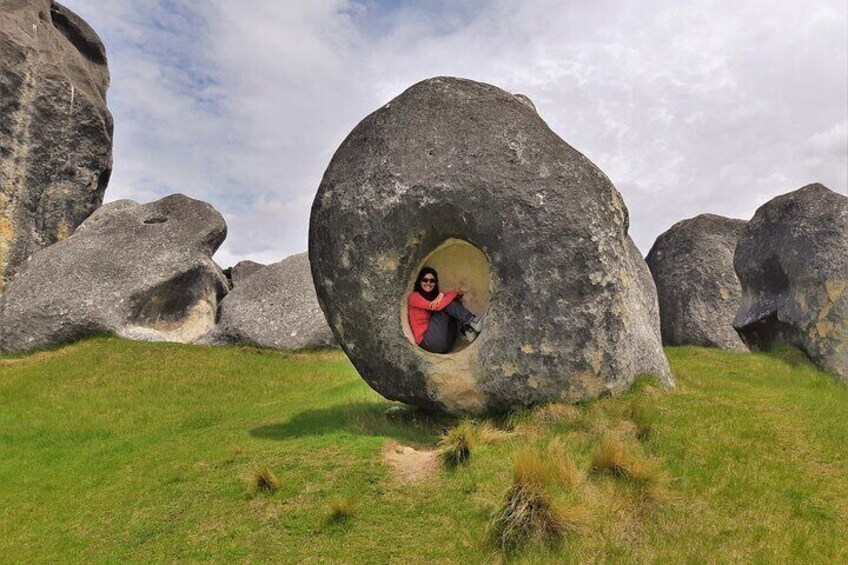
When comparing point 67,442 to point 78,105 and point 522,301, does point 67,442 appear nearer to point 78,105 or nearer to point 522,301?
point 522,301

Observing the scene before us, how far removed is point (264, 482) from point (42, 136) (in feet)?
76.3

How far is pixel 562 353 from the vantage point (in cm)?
908

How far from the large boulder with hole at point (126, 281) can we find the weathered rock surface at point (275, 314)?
1.37 meters

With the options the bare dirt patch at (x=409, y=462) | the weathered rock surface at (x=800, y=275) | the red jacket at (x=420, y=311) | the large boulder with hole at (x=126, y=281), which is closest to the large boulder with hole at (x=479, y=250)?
the red jacket at (x=420, y=311)

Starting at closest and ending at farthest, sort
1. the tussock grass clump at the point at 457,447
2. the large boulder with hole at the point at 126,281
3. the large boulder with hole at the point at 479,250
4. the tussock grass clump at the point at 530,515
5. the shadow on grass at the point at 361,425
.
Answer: the tussock grass clump at the point at 530,515 < the tussock grass clump at the point at 457,447 < the large boulder with hole at the point at 479,250 < the shadow on grass at the point at 361,425 < the large boulder with hole at the point at 126,281

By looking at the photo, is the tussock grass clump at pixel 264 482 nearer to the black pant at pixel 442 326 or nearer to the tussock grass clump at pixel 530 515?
the tussock grass clump at pixel 530 515

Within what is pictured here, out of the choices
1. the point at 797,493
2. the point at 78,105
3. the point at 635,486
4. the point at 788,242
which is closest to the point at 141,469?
Result: the point at 635,486

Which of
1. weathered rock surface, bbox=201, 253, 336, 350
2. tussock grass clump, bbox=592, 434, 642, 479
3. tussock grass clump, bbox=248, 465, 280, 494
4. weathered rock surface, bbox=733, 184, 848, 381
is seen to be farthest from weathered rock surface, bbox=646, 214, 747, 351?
tussock grass clump, bbox=248, 465, 280, 494

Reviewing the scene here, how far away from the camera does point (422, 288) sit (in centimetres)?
994

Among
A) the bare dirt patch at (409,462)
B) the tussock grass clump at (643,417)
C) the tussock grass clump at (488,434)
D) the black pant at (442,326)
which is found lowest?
the bare dirt patch at (409,462)

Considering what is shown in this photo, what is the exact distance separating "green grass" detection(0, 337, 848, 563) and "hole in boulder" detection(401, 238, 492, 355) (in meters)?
1.82

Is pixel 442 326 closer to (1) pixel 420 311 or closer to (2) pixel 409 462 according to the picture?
(1) pixel 420 311

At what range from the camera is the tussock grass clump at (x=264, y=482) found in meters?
7.30

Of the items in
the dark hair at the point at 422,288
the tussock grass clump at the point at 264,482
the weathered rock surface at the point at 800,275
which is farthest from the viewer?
the weathered rock surface at the point at 800,275
